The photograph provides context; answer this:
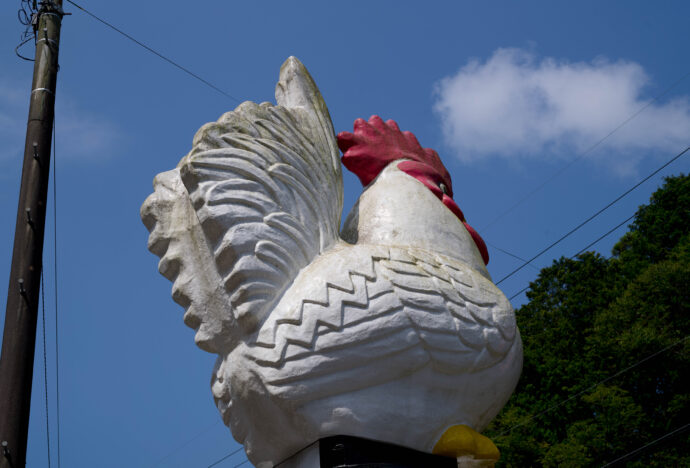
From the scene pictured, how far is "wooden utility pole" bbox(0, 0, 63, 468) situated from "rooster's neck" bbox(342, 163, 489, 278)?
1718mm

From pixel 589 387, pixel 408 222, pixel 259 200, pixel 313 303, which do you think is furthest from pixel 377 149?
pixel 589 387

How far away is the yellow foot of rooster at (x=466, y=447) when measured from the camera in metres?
3.63

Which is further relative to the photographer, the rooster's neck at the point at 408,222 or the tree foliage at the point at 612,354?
the tree foliage at the point at 612,354

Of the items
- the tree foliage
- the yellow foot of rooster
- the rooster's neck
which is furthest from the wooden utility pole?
the tree foliage

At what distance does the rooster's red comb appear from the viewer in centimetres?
467

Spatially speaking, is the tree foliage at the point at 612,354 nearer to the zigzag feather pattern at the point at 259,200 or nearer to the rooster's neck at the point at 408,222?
the rooster's neck at the point at 408,222

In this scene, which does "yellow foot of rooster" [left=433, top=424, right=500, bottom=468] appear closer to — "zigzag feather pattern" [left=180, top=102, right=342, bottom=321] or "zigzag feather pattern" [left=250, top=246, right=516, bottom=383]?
"zigzag feather pattern" [left=250, top=246, right=516, bottom=383]

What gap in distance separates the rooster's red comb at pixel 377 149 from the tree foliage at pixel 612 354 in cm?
850

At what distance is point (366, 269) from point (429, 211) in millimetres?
763

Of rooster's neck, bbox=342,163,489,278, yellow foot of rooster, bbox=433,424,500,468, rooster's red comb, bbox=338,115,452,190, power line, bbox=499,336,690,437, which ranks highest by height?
rooster's red comb, bbox=338,115,452,190

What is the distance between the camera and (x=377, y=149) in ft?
15.4

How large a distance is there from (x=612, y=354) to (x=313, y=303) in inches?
443

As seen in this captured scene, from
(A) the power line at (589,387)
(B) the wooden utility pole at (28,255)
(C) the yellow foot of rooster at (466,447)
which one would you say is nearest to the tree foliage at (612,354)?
(A) the power line at (589,387)

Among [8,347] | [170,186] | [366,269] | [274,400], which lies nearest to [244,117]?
[170,186]
